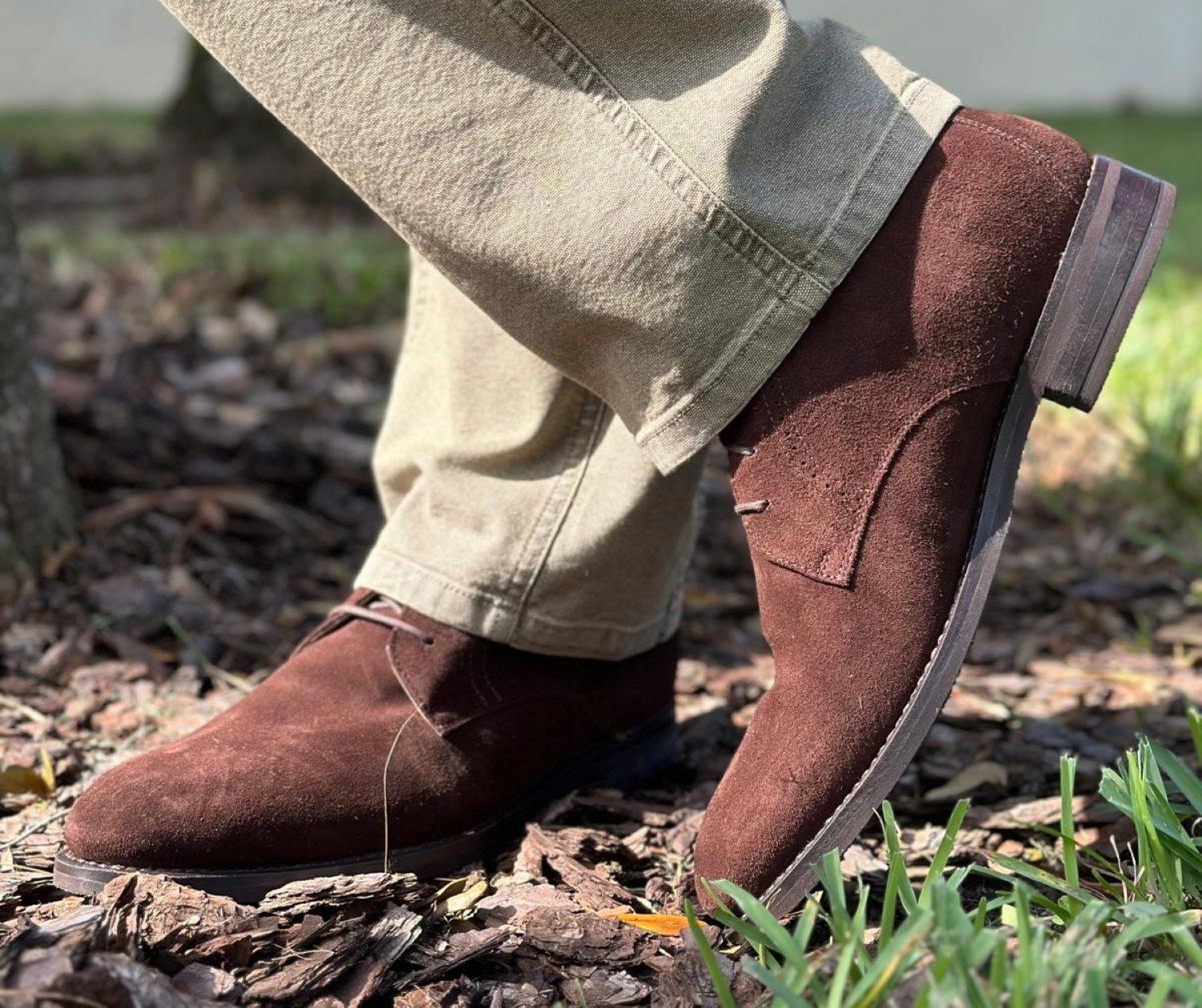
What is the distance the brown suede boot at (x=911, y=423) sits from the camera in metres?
1.08

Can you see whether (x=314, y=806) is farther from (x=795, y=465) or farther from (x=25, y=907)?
(x=795, y=465)

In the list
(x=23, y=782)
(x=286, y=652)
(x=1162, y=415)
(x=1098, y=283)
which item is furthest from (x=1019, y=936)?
(x=1162, y=415)

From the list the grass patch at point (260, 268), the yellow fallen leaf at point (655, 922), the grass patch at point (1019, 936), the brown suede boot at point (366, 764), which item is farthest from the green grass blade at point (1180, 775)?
the grass patch at point (260, 268)

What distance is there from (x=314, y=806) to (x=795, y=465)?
0.52m

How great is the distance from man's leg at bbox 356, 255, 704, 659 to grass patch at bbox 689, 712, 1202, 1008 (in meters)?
0.34

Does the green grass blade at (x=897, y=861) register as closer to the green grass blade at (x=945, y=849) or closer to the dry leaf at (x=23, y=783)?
the green grass blade at (x=945, y=849)

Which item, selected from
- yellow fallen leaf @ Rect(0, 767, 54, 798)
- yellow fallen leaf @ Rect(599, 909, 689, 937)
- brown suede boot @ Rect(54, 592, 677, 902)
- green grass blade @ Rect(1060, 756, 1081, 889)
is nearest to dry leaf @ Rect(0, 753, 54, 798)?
yellow fallen leaf @ Rect(0, 767, 54, 798)

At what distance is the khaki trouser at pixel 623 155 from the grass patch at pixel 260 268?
2.40 meters

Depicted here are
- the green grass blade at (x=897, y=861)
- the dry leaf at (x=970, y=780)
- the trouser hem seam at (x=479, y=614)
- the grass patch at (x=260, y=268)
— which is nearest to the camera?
the green grass blade at (x=897, y=861)

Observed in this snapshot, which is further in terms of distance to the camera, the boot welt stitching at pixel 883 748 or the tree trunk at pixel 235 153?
the tree trunk at pixel 235 153

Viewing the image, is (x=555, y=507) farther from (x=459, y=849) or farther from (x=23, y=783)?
(x=23, y=783)

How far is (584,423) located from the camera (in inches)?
50.2

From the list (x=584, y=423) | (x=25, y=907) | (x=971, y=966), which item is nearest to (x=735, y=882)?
(x=971, y=966)

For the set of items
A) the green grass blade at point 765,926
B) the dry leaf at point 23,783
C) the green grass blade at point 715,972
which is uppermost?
the green grass blade at point 765,926
